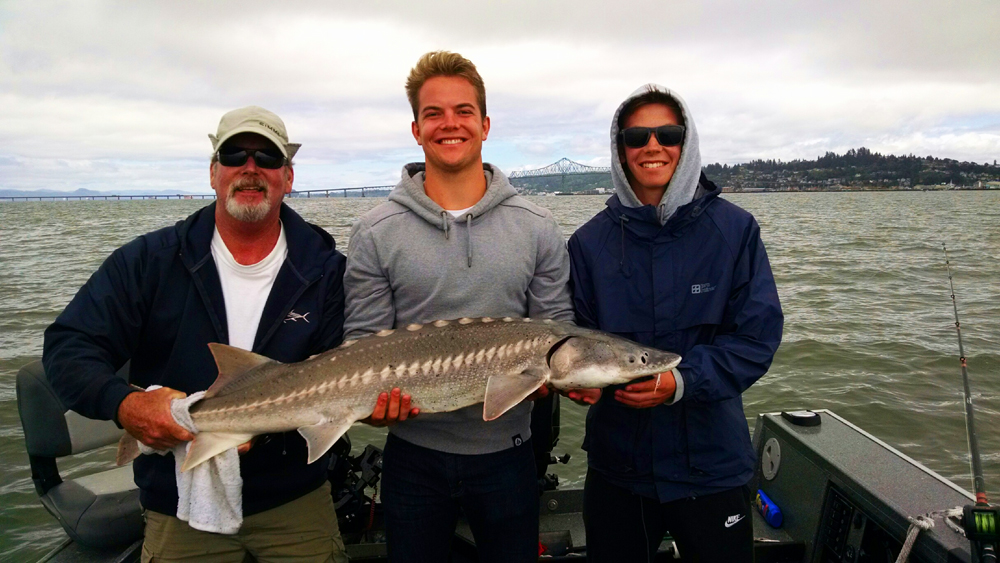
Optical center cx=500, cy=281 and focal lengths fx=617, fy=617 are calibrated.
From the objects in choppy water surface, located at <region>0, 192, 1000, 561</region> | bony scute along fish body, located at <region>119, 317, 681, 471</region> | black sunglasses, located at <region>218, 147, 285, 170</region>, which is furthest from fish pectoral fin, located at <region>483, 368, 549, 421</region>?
choppy water surface, located at <region>0, 192, 1000, 561</region>

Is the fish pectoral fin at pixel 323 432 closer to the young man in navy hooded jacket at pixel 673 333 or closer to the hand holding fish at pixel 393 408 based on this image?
the hand holding fish at pixel 393 408

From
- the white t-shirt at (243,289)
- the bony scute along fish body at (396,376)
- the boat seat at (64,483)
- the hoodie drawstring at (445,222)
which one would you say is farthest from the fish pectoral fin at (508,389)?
the boat seat at (64,483)

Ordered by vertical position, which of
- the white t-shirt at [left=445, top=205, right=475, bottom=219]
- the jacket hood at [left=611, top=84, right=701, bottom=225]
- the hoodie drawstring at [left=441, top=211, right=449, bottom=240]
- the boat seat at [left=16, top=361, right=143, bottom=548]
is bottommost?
the boat seat at [left=16, top=361, right=143, bottom=548]

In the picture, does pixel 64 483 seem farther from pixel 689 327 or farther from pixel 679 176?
pixel 679 176

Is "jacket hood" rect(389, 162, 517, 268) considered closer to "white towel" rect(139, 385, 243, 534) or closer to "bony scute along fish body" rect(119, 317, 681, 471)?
"bony scute along fish body" rect(119, 317, 681, 471)

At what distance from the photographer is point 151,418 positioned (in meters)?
2.85

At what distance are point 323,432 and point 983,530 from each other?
2844 mm

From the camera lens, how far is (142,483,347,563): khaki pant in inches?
122

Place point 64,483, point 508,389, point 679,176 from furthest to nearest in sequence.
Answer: point 64,483
point 679,176
point 508,389

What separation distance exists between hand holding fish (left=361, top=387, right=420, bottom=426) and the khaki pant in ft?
2.58

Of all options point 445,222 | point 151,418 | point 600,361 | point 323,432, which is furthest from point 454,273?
point 151,418

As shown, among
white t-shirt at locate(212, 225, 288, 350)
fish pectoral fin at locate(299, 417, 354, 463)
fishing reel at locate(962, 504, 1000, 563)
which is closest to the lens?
fishing reel at locate(962, 504, 1000, 563)

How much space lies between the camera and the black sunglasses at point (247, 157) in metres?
3.30

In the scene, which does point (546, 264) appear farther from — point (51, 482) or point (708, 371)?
point (51, 482)
